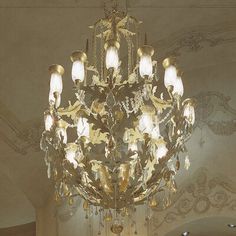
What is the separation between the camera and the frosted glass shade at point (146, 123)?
5.49m

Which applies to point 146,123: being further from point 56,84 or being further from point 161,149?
point 56,84

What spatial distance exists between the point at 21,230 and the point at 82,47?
6810mm

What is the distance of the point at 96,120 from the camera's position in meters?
5.44

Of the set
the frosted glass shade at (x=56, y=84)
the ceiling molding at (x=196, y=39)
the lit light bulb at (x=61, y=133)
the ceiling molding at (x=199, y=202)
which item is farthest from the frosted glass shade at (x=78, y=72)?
the ceiling molding at (x=199, y=202)

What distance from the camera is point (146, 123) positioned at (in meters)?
5.54

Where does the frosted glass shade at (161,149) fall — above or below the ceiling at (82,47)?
below

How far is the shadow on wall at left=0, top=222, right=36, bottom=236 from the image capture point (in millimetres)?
13617

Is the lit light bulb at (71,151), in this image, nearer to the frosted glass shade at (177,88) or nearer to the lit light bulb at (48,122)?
the lit light bulb at (48,122)

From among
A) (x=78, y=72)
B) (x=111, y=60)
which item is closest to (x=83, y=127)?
(x=78, y=72)

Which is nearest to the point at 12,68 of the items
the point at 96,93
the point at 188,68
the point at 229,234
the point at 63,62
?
the point at 63,62

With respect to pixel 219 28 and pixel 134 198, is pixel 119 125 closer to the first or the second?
pixel 134 198

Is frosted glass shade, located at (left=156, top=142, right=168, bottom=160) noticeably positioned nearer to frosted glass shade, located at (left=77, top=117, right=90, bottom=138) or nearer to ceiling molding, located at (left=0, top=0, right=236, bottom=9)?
frosted glass shade, located at (left=77, top=117, right=90, bottom=138)

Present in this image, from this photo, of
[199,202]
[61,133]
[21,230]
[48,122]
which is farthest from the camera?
[21,230]

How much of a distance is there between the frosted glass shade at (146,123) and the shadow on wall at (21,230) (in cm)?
857
